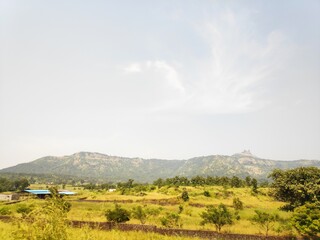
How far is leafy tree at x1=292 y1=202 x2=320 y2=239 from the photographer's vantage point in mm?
22711

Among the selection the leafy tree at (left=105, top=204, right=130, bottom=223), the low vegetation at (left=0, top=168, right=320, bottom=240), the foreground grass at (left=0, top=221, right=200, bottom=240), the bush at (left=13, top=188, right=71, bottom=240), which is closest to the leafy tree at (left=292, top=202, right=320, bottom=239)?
the low vegetation at (left=0, top=168, right=320, bottom=240)

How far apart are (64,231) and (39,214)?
1134 mm

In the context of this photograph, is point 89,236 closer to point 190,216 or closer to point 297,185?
point 190,216

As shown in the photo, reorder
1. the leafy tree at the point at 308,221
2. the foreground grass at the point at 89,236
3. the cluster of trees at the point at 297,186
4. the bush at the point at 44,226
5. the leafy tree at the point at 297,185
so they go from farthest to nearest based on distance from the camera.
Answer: the leafy tree at the point at 297,185 → the cluster of trees at the point at 297,186 → the leafy tree at the point at 308,221 → the foreground grass at the point at 89,236 → the bush at the point at 44,226

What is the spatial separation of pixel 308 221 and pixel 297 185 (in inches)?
897

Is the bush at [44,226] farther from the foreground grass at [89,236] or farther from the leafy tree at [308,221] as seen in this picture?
the leafy tree at [308,221]

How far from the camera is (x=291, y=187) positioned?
4422 centimetres

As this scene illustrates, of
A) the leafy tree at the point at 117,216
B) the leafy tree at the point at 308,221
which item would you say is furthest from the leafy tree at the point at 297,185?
the leafy tree at the point at 117,216

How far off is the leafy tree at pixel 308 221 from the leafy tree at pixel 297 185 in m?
20.2

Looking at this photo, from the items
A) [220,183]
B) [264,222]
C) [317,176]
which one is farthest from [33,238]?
[220,183]

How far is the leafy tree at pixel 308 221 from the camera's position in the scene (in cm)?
2271

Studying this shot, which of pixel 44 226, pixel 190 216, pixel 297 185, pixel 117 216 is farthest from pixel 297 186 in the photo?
pixel 44 226

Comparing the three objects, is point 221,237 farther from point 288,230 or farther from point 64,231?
point 64,231

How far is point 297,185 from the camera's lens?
44125 millimetres
